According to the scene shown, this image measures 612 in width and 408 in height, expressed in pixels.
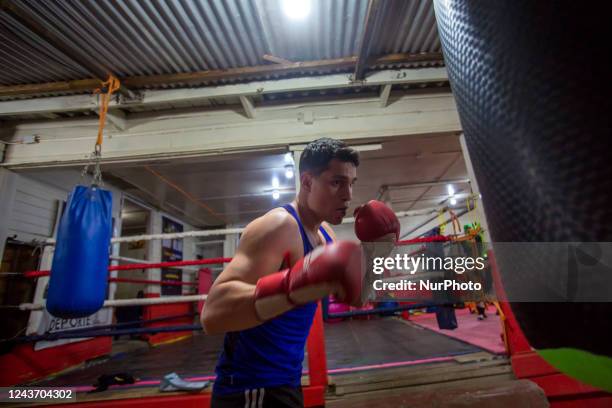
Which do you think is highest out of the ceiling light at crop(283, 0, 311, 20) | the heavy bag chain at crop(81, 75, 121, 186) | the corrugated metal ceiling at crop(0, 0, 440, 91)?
the corrugated metal ceiling at crop(0, 0, 440, 91)

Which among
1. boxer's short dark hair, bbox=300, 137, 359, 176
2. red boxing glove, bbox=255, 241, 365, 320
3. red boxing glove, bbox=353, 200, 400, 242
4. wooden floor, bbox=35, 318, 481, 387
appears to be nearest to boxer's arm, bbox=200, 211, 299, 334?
red boxing glove, bbox=255, 241, 365, 320

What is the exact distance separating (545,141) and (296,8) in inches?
84.9

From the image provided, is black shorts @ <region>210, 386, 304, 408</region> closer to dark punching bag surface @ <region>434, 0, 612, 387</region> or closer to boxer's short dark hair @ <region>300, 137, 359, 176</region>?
boxer's short dark hair @ <region>300, 137, 359, 176</region>

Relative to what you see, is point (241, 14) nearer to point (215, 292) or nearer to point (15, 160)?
point (215, 292)

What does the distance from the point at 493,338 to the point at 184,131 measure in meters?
3.94

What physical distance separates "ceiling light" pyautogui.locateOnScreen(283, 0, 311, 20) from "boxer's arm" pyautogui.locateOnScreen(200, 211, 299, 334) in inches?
63.1

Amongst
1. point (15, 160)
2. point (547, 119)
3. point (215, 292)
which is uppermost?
point (15, 160)

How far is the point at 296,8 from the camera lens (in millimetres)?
1928

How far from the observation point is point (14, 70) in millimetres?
2369

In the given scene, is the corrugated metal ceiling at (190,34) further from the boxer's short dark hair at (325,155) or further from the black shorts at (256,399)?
the black shorts at (256,399)

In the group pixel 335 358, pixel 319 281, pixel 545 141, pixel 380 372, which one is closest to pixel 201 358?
pixel 335 358

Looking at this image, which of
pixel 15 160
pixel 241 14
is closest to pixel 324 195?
pixel 241 14

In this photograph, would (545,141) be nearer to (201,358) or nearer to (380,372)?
(380,372)

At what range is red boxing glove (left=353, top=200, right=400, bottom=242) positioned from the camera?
1321 mm
